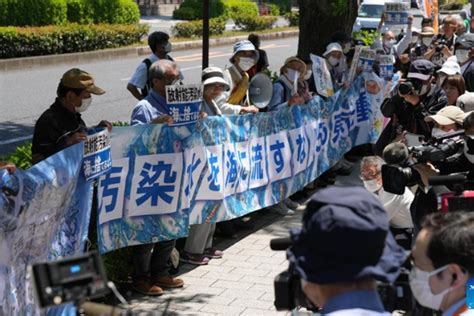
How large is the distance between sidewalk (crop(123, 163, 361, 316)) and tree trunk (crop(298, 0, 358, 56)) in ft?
14.5

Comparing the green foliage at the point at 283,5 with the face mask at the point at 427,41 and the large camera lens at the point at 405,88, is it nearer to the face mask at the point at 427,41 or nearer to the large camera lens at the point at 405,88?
the face mask at the point at 427,41

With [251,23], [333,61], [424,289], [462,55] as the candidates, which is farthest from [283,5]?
[424,289]

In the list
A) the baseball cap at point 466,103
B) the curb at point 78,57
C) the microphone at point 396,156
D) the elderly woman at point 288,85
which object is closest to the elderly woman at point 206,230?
the elderly woman at point 288,85

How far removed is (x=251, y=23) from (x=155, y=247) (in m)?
30.3

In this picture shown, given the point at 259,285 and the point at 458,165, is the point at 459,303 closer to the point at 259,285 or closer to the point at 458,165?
the point at 458,165

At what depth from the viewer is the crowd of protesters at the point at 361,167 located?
7.98 feet

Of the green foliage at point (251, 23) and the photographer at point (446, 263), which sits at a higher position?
the photographer at point (446, 263)

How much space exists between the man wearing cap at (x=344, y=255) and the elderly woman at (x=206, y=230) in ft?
17.0

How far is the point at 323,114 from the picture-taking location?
10.1 m

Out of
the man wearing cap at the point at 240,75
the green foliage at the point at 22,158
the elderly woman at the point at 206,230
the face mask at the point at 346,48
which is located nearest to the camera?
the green foliage at the point at 22,158

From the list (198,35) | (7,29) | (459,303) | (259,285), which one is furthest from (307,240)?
(198,35)

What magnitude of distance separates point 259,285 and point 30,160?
2.07 m

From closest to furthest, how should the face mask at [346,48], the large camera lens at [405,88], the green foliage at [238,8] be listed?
the large camera lens at [405,88] < the face mask at [346,48] < the green foliage at [238,8]

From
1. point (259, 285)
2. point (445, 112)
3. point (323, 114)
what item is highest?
point (445, 112)
